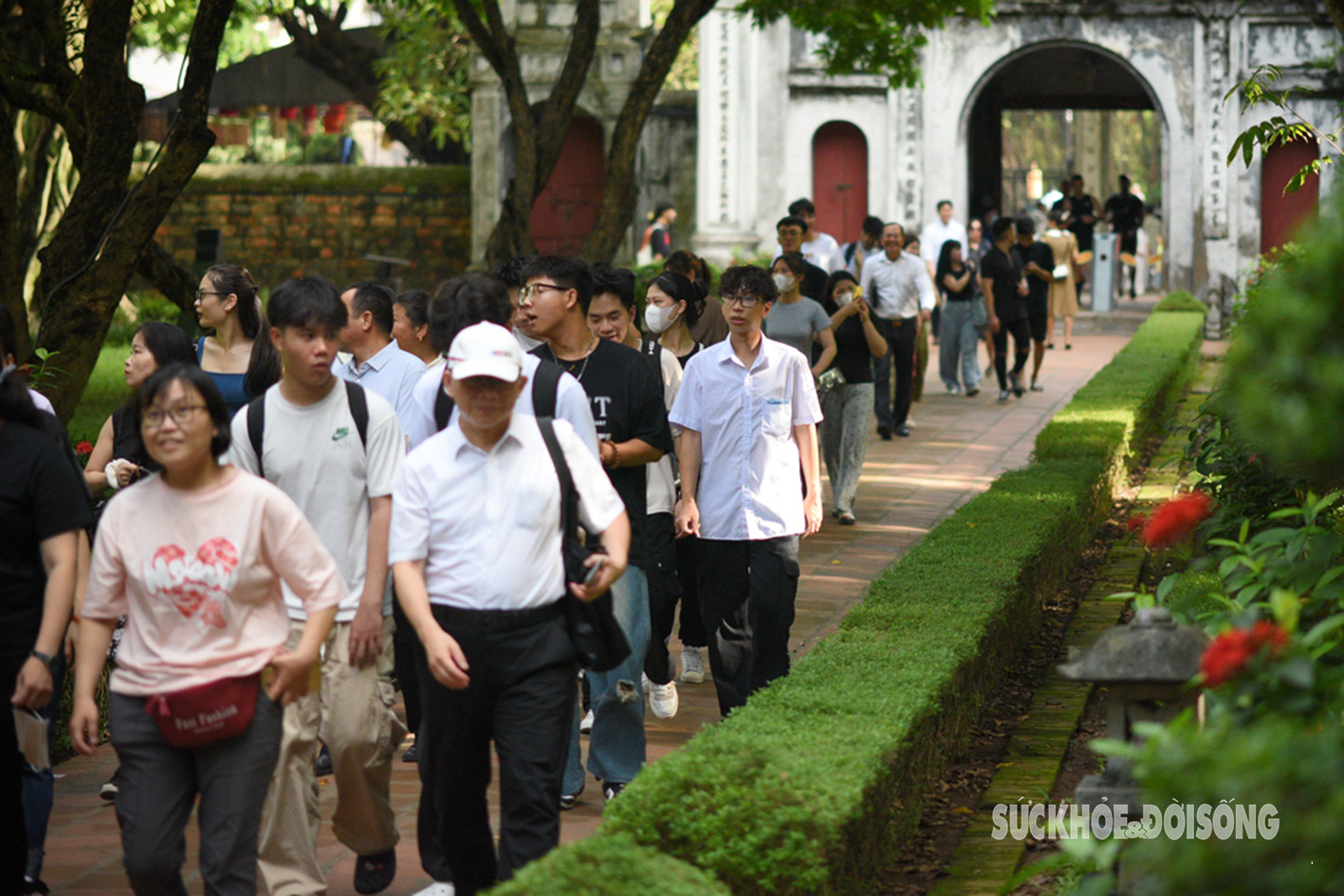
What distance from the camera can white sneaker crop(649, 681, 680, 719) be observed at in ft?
21.4

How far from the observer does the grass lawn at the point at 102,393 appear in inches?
578

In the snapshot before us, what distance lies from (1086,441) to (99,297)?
6.34m

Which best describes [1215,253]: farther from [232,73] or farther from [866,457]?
[232,73]

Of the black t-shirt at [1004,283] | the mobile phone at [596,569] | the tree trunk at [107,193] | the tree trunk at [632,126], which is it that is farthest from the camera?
the black t-shirt at [1004,283]

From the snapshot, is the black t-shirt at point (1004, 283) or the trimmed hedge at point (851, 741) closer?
the trimmed hedge at point (851, 741)

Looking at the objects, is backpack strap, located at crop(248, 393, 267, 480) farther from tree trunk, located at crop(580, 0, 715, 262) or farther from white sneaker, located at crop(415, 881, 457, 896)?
tree trunk, located at crop(580, 0, 715, 262)

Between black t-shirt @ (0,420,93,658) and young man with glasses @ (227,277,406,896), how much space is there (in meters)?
0.57

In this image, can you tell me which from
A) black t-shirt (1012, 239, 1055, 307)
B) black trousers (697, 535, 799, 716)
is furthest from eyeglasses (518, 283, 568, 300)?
black t-shirt (1012, 239, 1055, 307)

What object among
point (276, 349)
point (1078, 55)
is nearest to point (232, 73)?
point (1078, 55)

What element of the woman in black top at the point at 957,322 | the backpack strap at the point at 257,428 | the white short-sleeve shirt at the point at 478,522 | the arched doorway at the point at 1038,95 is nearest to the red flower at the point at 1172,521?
the white short-sleeve shirt at the point at 478,522

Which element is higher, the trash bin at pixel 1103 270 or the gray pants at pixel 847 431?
the trash bin at pixel 1103 270

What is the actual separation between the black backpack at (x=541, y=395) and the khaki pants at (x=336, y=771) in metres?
0.69

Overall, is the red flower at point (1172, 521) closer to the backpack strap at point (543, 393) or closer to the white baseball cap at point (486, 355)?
the backpack strap at point (543, 393)

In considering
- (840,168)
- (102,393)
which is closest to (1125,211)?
(840,168)
